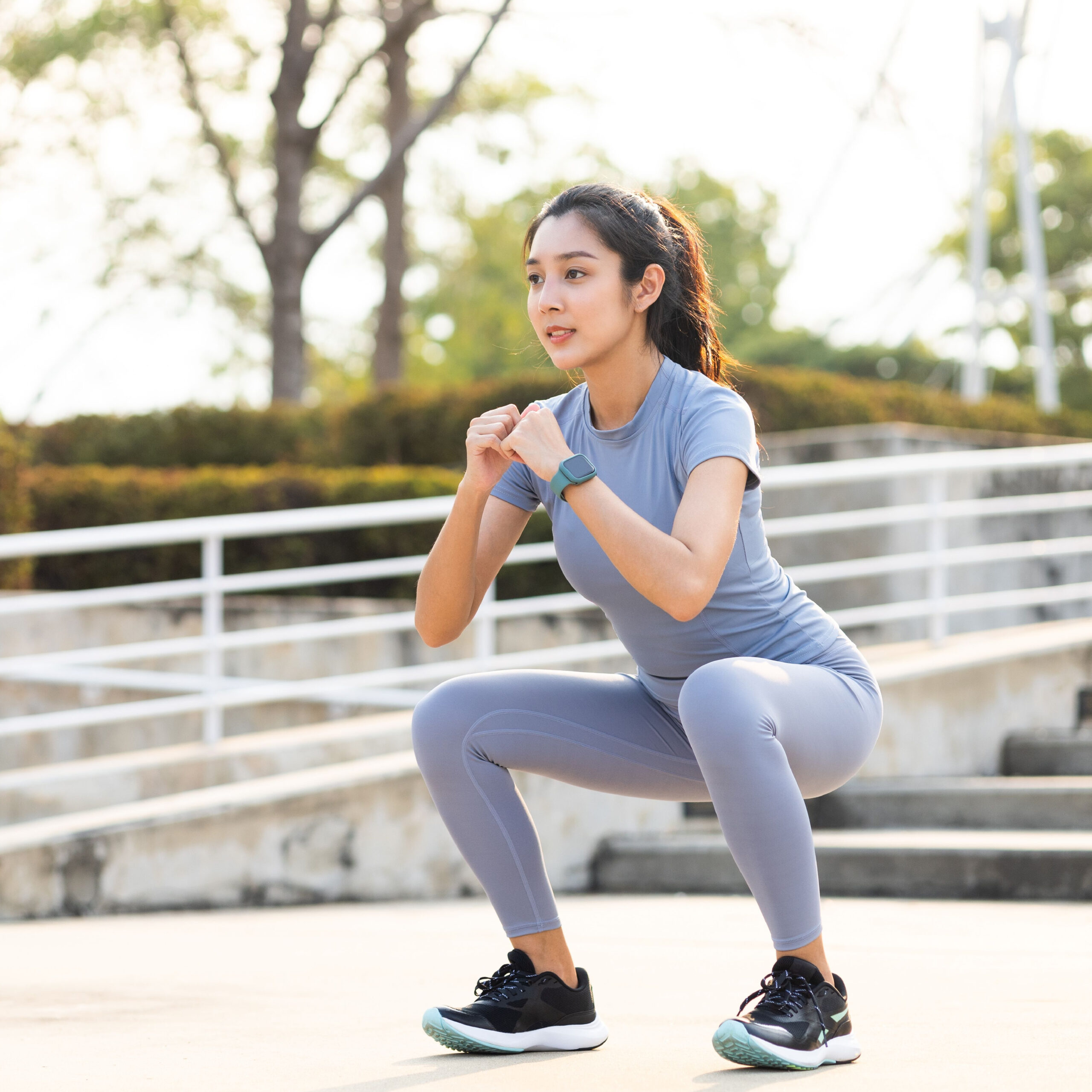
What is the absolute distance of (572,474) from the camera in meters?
2.43

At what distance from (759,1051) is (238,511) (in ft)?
21.1

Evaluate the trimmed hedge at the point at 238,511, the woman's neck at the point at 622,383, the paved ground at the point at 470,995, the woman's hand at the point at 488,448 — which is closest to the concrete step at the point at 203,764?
the paved ground at the point at 470,995

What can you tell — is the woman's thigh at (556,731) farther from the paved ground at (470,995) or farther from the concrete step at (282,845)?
the concrete step at (282,845)

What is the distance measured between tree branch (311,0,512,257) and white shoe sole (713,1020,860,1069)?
11.5 m

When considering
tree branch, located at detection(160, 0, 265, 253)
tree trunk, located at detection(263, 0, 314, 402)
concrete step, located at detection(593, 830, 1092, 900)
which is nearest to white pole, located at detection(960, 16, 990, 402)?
tree trunk, located at detection(263, 0, 314, 402)

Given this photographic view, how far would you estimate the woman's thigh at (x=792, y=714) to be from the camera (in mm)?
2391

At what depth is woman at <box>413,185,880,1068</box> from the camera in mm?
2404

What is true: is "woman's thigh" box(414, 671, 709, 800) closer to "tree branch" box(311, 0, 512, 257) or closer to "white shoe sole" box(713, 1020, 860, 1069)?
"white shoe sole" box(713, 1020, 860, 1069)

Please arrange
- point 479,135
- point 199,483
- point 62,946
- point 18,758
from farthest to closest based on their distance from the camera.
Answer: point 479,135
point 199,483
point 18,758
point 62,946

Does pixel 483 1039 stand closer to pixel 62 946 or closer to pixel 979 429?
pixel 62 946

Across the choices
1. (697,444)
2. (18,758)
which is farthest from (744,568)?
(18,758)

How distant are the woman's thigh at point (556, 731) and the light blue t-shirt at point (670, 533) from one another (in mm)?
93

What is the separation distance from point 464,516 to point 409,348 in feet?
94.6

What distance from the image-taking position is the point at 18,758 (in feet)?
23.5
